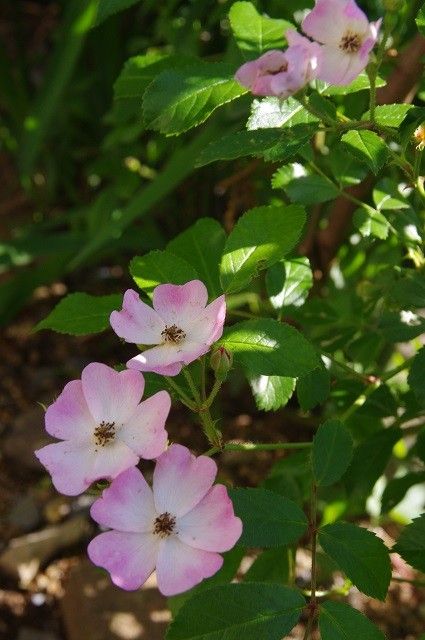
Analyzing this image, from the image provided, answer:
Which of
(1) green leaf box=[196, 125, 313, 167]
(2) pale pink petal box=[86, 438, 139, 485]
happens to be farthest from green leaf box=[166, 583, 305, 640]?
(1) green leaf box=[196, 125, 313, 167]

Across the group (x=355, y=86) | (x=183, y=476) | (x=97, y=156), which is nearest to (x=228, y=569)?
(x=183, y=476)

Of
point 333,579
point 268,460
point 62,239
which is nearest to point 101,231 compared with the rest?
point 62,239

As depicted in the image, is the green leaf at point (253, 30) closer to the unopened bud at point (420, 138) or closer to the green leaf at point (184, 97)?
the green leaf at point (184, 97)

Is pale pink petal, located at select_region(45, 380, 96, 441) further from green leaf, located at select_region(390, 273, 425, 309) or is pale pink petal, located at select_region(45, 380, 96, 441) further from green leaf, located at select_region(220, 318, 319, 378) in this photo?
green leaf, located at select_region(390, 273, 425, 309)

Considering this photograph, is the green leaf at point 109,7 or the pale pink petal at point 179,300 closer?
the pale pink petal at point 179,300

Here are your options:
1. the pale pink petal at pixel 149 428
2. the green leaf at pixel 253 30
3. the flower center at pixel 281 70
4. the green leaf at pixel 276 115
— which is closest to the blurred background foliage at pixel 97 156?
the green leaf at pixel 253 30

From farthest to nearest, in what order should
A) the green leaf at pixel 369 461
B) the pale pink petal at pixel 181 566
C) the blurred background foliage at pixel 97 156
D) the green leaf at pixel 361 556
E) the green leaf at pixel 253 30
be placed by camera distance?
1. the blurred background foliage at pixel 97 156
2. the green leaf at pixel 369 461
3. the green leaf at pixel 253 30
4. the green leaf at pixel 361 556
5. the pale pink petal at pixel 181 566

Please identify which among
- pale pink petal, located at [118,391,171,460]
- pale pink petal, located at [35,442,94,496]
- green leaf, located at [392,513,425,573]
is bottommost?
green leaf, located at [392,513,425,573]
